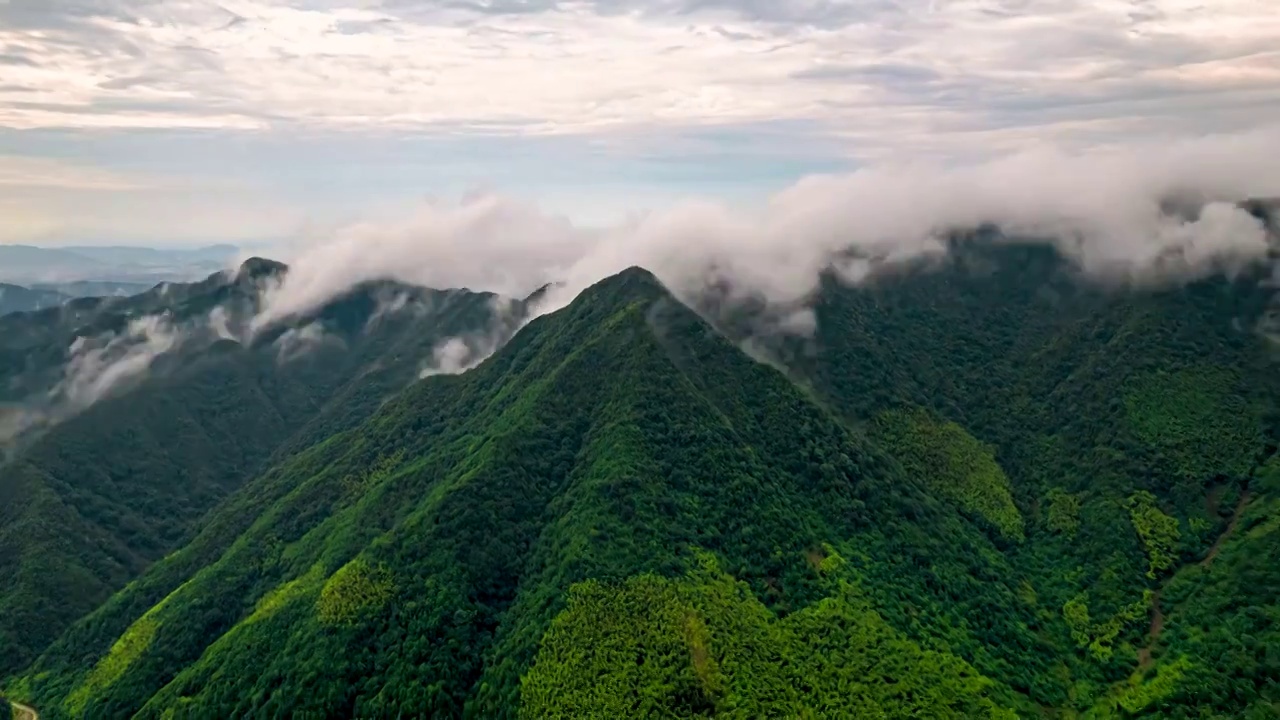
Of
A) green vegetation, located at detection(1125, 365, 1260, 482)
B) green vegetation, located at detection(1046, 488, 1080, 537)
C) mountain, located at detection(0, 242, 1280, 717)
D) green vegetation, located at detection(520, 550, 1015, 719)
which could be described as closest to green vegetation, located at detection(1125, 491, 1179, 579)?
mountain, located at detection(0, 242, 1280, 717)

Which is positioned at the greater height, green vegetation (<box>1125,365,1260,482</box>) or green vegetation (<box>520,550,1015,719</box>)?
green vegetation (<box>1125,365,1260,482</box>)

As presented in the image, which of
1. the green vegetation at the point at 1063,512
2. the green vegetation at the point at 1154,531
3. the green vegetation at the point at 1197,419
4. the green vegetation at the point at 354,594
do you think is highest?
the green vegetation at the point at 1197,419

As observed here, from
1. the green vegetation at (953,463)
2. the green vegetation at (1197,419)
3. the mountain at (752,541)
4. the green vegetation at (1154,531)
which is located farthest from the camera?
the green vegetation at (953,463)

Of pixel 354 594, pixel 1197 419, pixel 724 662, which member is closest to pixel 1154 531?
pixel 1197 419

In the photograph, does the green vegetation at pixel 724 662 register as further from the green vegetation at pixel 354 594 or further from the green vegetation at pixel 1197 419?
the green vegetation at pixel 1197 419

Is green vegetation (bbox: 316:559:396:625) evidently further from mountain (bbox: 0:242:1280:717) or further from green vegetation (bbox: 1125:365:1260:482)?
green vegetation (bbox: 1125:365:1260:482)

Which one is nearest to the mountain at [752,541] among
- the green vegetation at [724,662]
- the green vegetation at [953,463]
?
the green vegetation at [724,662]

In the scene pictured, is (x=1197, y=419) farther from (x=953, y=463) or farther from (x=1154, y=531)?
(x=953, y=463)

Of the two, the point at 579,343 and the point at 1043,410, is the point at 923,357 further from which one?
the point at 579,343
